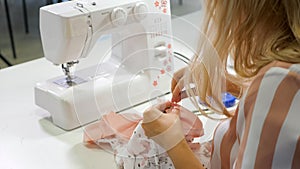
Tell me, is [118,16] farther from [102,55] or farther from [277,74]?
[277,74]

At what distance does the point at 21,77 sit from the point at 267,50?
107cm

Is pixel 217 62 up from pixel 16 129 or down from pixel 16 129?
up

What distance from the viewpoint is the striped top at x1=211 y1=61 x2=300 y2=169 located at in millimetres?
693

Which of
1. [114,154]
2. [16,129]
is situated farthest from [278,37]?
[16,129]

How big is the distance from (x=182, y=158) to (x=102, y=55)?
503mm

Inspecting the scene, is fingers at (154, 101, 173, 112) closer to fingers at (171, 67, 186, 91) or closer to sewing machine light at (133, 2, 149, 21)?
fingers at (171, 67, 186, 91)

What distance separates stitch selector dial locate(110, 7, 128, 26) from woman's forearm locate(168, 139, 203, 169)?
0.48 metres

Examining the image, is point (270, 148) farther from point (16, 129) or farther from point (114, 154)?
point (16, 129)

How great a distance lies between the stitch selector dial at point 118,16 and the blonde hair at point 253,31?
0.48m

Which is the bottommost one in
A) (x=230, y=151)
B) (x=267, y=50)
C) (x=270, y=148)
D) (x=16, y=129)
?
(x=16, y=129)

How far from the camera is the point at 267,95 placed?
71 centimetres

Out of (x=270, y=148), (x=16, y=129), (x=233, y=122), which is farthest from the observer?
(x=16, y=129)

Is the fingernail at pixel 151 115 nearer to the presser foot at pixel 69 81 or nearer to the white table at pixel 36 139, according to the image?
the white table at pixel 36 139

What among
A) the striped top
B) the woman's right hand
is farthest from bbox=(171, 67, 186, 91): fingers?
the striped top
